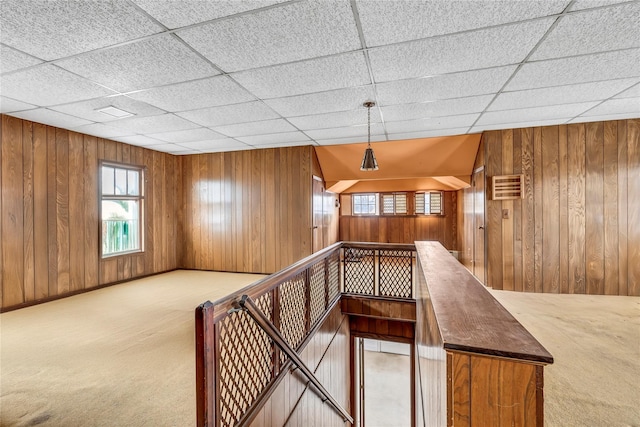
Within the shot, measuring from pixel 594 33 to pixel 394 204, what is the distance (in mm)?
6062

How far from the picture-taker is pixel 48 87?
273cm

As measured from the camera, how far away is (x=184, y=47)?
2098mm

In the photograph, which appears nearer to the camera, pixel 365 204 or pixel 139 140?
pixel 139 140

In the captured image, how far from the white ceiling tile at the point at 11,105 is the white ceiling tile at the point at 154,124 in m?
0.80

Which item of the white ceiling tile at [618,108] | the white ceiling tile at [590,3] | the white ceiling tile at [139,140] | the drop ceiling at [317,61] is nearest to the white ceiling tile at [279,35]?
the drop ceiling at [317,61]

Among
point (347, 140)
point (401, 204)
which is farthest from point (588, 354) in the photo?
point (401, 204)

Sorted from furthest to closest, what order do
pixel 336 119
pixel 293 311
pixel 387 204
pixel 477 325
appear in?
1. pixel 387 204
2. pixel 336 119
3. pixel 293 311
4. pixel 477 325

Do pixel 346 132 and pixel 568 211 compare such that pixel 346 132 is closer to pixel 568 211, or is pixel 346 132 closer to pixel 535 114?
pixel 535 114

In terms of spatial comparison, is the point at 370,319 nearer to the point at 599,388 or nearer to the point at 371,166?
the point at 371,166

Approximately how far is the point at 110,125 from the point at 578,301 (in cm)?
681

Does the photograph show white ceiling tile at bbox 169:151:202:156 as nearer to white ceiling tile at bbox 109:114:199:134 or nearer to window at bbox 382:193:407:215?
white ceiling tile at bbox 109:114:199:134

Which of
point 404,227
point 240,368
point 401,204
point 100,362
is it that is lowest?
point 100,362

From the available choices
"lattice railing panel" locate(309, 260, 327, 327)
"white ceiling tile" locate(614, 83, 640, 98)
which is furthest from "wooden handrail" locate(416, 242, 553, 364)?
"white ceiling tile" locate(614, 83, 640, 98)

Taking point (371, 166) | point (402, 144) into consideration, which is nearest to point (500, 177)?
point (402, 144)
